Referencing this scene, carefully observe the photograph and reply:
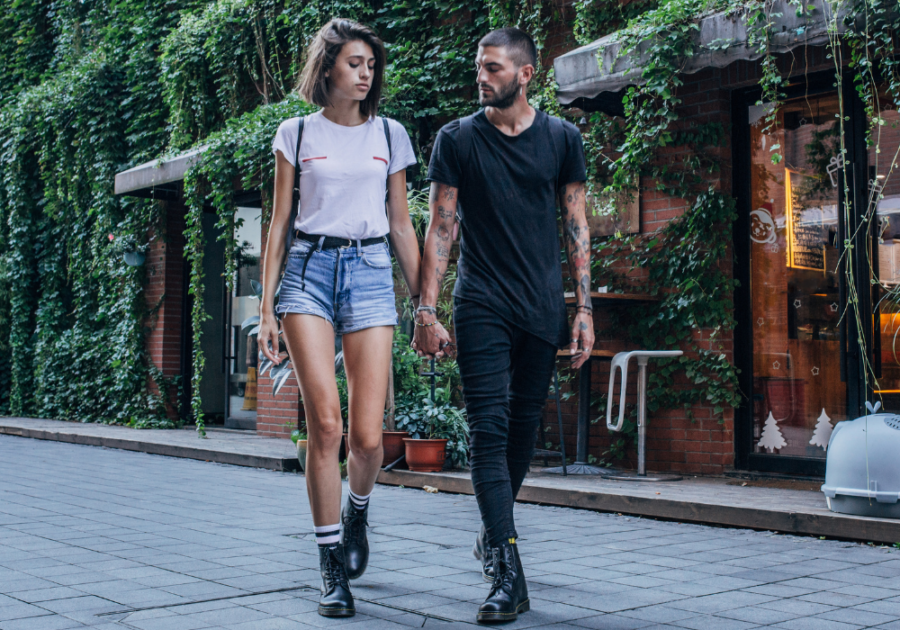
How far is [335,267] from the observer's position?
129 inches

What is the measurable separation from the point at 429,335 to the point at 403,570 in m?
1.14

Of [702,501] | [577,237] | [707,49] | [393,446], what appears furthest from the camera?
[393,446]

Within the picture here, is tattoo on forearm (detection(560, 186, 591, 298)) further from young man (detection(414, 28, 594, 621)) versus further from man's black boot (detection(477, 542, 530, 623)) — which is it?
man's black boot (detection(477, 542, 530, 623))

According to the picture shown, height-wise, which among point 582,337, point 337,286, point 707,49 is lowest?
point 582,337

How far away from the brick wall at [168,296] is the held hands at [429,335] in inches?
368

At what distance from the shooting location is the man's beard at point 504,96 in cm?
322

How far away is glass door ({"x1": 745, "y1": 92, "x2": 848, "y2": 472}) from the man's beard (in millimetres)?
3625

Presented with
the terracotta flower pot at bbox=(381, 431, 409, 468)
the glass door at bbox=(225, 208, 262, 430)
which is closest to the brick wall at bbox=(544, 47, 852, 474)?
the terracotta flower pot at bbox=(381, 431, 409, 468)

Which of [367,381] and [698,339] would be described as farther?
[698,339]

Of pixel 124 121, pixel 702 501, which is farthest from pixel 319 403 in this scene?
pixel 124 121

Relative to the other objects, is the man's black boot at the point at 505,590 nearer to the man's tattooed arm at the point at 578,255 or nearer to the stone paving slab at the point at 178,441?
the man's tattooed arm at the point at 578,255

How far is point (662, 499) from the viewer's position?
5.35 metres

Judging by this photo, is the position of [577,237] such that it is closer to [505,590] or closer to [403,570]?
[505,590]

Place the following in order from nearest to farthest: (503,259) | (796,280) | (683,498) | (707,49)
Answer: (503,259) → (683,498) → (707,49) → (796,280)
